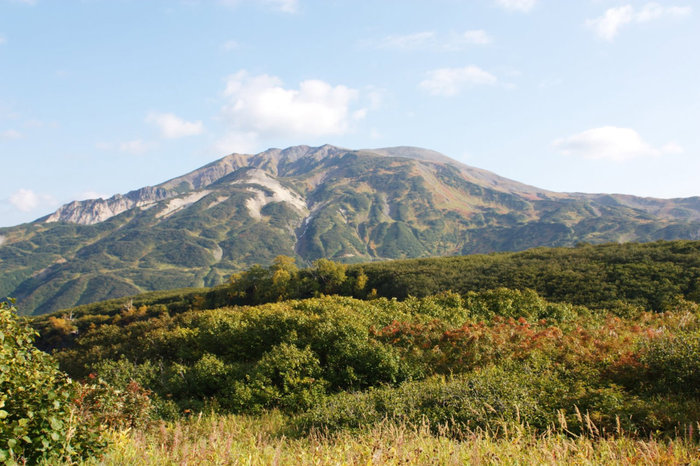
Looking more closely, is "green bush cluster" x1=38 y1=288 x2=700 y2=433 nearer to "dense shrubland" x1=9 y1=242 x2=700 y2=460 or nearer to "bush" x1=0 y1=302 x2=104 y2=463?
"dense shrubland" x1=9 y1=242 x2=700 y2=460

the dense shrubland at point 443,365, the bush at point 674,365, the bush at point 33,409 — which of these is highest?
the bush at point 33,409

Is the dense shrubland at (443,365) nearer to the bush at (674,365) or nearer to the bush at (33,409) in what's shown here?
the bush at (674,365)

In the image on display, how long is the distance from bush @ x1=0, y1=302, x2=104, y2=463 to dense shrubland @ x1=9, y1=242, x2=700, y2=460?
5.24ft

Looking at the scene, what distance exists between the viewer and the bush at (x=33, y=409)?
5.21 metres

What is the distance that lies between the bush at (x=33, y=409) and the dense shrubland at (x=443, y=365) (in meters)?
1.60

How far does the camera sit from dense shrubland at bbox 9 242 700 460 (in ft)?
33.5

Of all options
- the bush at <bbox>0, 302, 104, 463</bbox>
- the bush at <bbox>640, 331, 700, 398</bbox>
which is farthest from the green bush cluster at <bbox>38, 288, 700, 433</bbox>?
the bush at <bbox>0, 302, 104, 463</bbox>

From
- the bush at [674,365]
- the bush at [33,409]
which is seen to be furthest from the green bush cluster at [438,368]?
the bush at [33,409]

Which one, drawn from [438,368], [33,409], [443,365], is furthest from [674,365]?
[33,409]

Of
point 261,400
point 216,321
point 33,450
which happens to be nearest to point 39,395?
point 33,450

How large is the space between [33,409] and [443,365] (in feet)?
51.8

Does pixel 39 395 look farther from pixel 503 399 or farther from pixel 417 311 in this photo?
pixel 417 311

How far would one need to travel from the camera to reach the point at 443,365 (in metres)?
17.8

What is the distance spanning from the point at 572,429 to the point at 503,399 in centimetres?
194
